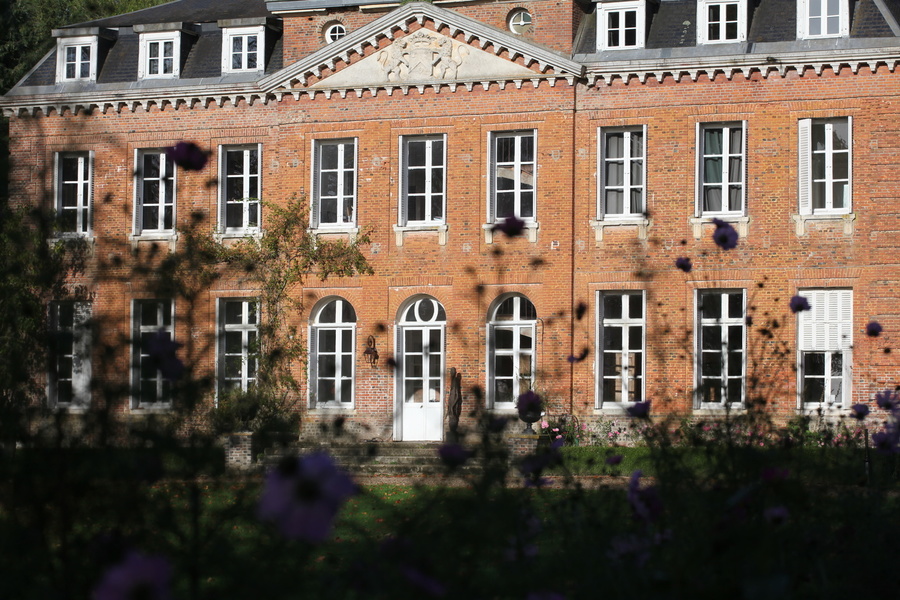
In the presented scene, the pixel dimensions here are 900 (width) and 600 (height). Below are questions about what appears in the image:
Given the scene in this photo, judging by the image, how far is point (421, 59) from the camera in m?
24.6

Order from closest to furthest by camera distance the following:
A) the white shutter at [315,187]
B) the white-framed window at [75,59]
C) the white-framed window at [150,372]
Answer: the white-framed window at [150,372], the white shutter at [315,187], the white-framed window at [75,59]

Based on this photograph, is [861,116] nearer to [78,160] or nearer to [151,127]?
[151,127]

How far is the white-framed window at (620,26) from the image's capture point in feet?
78.2

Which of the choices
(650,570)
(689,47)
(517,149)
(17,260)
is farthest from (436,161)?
(650,570)

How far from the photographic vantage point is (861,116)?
22438 millimetres

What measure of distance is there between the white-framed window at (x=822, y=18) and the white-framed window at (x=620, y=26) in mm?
2929

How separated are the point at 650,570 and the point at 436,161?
2021 centimetres

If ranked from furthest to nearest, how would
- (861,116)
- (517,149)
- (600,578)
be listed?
(517,149) → (861,116) → (600,578)

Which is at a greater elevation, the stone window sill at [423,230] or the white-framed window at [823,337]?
the stone window sill at [423,230]

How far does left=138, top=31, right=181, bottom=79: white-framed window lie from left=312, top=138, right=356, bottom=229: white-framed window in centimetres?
401

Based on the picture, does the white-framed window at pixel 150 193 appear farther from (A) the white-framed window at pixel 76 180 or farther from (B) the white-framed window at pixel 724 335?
(B) the white-framed window at pixel 724 335

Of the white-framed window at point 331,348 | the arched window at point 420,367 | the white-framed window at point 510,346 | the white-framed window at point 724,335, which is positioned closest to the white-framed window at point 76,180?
the white-framed window at point 331,348

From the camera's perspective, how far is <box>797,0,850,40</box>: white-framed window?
22594mm

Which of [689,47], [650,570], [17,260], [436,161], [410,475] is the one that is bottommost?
[410,475]
